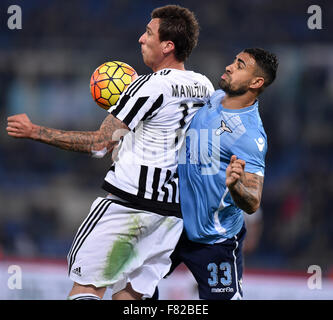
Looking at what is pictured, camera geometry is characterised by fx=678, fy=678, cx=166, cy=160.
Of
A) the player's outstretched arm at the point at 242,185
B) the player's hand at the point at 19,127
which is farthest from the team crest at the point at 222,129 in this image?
the player's hand at the point at 19,127

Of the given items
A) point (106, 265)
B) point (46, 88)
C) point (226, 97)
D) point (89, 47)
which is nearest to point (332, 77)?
point (89, 47)

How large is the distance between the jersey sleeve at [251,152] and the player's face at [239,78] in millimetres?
365

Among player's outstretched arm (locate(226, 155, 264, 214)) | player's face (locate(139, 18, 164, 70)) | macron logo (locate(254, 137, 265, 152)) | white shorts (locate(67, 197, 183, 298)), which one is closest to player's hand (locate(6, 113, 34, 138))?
white shorts (locate(67, 197, 183, 298))

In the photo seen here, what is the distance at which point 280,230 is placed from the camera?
35.7 feet

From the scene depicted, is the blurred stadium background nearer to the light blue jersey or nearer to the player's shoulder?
the light blue jersey

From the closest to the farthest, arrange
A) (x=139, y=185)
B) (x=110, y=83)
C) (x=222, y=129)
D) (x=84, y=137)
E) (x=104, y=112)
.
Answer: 1. (x=84, y=137)
2. (x=139, y=185)
3. (x=222, y=129)
4. (x=110, y=83)
5. (x=104, y=112)

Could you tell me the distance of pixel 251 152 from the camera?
453 cm

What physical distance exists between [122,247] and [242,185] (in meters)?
0.95

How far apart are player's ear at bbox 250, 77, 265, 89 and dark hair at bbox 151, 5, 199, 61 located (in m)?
0.51

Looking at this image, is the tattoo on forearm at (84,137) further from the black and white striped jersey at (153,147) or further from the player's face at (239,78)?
the player's face at (239,78)

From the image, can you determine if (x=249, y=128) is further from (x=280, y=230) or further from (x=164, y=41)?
(x=280, y=230)

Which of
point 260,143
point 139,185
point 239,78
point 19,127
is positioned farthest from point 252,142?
point 19,127

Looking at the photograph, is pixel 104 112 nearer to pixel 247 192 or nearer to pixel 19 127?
pixel 19 127

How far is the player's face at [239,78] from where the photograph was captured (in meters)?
4.72
